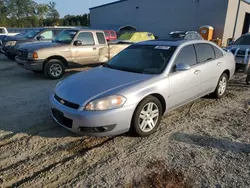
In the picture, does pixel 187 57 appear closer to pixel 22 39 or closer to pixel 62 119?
pixel 62 119

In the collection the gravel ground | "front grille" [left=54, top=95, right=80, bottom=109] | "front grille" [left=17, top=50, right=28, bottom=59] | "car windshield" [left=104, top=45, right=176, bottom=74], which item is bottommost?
the gravel ground

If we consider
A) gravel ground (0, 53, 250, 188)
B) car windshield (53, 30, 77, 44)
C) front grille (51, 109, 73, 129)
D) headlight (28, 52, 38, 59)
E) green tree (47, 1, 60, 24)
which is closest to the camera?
gravel ground (0, 53, 250, 188)

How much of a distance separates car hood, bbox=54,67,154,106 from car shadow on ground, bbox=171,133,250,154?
113 cm

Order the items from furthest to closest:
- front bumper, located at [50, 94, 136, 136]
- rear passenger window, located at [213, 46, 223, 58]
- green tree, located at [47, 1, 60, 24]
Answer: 1. green tree, located at [47, 1, 60, 24]
2. rear passenger window, located at [213, 46, 223, 58]
3. front bumper, located at [50, 94, 136, 136]

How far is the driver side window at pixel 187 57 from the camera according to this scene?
402 cm

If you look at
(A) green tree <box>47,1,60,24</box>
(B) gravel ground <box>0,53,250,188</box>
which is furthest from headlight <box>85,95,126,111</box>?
(A) green tree <box>47,1,60,24</box>

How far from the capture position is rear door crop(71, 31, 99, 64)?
7.83 m

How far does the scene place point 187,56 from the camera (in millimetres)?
4242

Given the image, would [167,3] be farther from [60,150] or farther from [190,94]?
[60,150]

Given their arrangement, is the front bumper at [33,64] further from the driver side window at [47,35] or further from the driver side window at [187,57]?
the driver side window at [187,57]

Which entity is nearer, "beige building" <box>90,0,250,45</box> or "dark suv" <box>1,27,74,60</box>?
"dark suv" <box>1,27,74,60</box>

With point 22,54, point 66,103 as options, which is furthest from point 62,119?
point 22,54

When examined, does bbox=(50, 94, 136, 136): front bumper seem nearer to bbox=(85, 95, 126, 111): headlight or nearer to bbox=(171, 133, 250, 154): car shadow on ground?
bbox=(85, 95, 126, 111): headlight

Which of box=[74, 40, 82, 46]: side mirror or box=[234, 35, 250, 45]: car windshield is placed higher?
box=[234, 35, 250, 45]: car windshield
